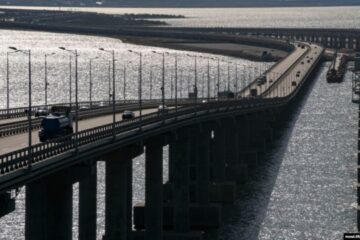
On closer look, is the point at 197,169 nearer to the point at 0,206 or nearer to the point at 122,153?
the point at 122,153

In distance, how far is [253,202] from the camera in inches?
3873

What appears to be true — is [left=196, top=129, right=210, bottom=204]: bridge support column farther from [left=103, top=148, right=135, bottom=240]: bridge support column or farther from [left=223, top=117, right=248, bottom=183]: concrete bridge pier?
[left=103, top=148, right=135, bottom=240]: bridge support column

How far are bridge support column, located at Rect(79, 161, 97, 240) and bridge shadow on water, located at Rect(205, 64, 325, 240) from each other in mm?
19952

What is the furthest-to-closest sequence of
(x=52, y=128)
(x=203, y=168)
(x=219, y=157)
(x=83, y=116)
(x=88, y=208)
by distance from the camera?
(x=219, y=157) → (x=203, y=168) → (x=83, y=116) → (x=52, y=128) → (x=88, y=208)

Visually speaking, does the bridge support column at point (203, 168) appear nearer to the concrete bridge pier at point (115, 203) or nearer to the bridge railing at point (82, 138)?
the bridge railing at point (82, 138)

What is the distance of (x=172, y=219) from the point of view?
87.4m

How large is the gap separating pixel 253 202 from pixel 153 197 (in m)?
21.4

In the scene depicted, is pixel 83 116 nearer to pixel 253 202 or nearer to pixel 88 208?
pixel 253 202

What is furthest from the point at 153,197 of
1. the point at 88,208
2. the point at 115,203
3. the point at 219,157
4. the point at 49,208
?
the point at 219,157

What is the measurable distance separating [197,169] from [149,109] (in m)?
19.7

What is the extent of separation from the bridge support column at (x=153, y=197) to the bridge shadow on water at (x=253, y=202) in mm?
7680

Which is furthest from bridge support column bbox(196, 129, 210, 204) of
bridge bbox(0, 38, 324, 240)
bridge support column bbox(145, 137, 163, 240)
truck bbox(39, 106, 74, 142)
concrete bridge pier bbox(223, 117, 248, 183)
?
truck bbox(39, 106, 74, 142)

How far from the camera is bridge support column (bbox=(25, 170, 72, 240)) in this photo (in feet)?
189

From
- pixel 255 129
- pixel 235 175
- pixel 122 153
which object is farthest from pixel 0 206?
pixel 255 129
